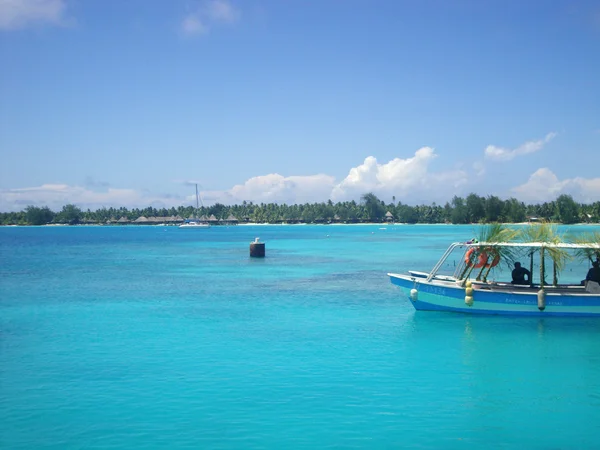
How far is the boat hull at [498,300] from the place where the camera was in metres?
21.3

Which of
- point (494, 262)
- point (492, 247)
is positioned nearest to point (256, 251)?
point (494, 262)

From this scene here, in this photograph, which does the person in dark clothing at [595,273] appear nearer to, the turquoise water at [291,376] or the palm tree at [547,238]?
Answer: the palm tree at [547,238]

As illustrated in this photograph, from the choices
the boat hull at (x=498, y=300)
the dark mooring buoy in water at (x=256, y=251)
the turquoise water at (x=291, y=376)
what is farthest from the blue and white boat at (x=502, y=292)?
the dark mooring buoy in water at (x=256, y=251)

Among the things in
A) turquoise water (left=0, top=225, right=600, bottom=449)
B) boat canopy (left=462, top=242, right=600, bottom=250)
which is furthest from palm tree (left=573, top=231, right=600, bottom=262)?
turquoise water (left=0, top=225, right=600, bottom=449)

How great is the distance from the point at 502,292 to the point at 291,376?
34.8 ft

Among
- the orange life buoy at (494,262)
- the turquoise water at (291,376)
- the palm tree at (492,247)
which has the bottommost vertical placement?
the turquoise water at (291,376)

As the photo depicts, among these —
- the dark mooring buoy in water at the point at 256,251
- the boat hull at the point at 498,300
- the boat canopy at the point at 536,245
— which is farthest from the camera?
the dark mooring buoy in water at the point at 256,251

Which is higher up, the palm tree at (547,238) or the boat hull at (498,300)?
the palm tree at (547,238)

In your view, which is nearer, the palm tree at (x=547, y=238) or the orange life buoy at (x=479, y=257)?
the palm tree at (x=547, y=238)

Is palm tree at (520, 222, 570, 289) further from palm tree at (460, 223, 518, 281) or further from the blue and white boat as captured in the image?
palm tree at (460, 223, 518, 281)

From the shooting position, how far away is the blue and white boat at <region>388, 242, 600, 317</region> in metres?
21.4

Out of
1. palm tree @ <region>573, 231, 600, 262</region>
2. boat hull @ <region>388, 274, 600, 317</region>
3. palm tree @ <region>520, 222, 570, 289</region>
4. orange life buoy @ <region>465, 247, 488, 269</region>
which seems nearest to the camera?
boat hull @ <region>388, 274, 600, 317</region>

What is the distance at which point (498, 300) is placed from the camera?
71.6 feet

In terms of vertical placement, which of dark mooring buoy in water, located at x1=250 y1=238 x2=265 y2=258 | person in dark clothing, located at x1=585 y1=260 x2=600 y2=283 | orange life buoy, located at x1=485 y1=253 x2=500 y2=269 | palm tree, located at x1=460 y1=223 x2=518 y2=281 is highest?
palm tree, located at x1=460 y1=223 x2=518 y2=281
